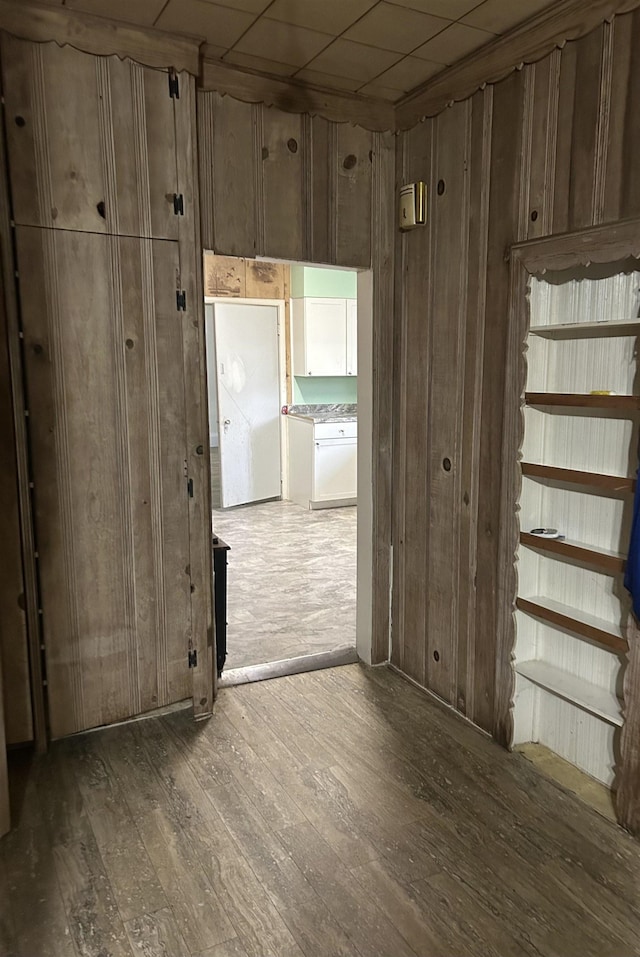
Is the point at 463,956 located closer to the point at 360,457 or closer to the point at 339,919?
the point at 339,919

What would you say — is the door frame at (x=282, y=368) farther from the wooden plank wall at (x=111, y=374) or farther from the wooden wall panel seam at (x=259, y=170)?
the wooden plank wall at (x=111, y=374)

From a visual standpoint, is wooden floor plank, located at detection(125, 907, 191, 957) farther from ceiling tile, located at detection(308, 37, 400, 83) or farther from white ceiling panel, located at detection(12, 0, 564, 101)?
ceiling tile, located at detection(308, 37, 400, 83)

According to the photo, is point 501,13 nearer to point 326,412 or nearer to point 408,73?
point 408,73

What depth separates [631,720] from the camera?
2.21 m

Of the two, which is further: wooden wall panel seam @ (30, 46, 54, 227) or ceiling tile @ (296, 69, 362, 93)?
ceiling tile @ (296, 69, 362, 93)

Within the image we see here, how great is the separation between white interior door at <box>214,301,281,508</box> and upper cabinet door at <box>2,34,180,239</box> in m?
4.41

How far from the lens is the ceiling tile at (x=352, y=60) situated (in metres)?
2.61

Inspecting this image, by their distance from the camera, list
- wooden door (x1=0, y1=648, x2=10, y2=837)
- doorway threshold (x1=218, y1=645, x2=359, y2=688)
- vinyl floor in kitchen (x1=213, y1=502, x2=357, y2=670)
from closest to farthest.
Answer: wooden door (x1=0, y1=648, x2=10, y2=837) → doorway threshold (x1=218, y1=645, x2=359, y2=688) → vinyl floor in kitchen (x1=213, y1=502, x2=357, y2=670)

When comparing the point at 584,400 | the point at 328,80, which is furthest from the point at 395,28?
the point at 584,400

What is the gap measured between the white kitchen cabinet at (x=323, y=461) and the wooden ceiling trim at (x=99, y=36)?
474 cm

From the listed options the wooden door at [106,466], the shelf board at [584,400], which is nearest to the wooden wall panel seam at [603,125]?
the shelf board at [584,400]

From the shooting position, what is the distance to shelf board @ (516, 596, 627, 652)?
7.55 ft

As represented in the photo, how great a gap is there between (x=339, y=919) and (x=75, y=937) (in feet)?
2.39

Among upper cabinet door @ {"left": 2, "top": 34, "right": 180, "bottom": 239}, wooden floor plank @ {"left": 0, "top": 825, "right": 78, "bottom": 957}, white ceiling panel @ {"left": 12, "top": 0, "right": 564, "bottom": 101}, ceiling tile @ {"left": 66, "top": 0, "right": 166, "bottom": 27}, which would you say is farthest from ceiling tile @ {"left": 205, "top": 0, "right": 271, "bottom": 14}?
wooden floor plank @ {"left": 0, "top": 825, "right": 78, "bottom": 957}
